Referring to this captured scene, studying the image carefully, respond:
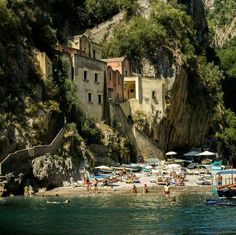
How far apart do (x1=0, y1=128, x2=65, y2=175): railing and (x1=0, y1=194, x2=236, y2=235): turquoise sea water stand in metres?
3.09

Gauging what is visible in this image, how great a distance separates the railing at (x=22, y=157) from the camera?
Answer: 56188 millimetres

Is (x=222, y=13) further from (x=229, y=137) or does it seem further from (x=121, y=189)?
(x=121, y=189)

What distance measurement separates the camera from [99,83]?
245ft

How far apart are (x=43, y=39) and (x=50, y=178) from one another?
17536 millimetres

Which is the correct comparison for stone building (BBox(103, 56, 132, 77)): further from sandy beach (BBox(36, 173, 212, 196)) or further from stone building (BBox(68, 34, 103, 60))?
sandy beach (BBox(36, 173, 212, 196))

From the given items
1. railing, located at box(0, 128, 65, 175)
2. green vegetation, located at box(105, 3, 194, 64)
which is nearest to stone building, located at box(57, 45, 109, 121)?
green vegetation, located at box(105, 3, 194, 64)

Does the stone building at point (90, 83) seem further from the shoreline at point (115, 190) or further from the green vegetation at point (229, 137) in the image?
the green vegetation at point (229, 137)

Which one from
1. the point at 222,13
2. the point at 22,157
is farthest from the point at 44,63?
the point at 222,13

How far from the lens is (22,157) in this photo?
5812cm

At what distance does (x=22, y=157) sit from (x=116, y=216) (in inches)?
681

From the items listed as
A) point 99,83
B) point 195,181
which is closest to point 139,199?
point 195,181

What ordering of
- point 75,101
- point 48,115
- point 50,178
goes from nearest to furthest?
point 50,178 < point 48,115 < point 75,101

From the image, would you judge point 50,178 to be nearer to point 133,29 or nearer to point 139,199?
point 139,199

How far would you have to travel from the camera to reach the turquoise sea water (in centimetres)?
3747
